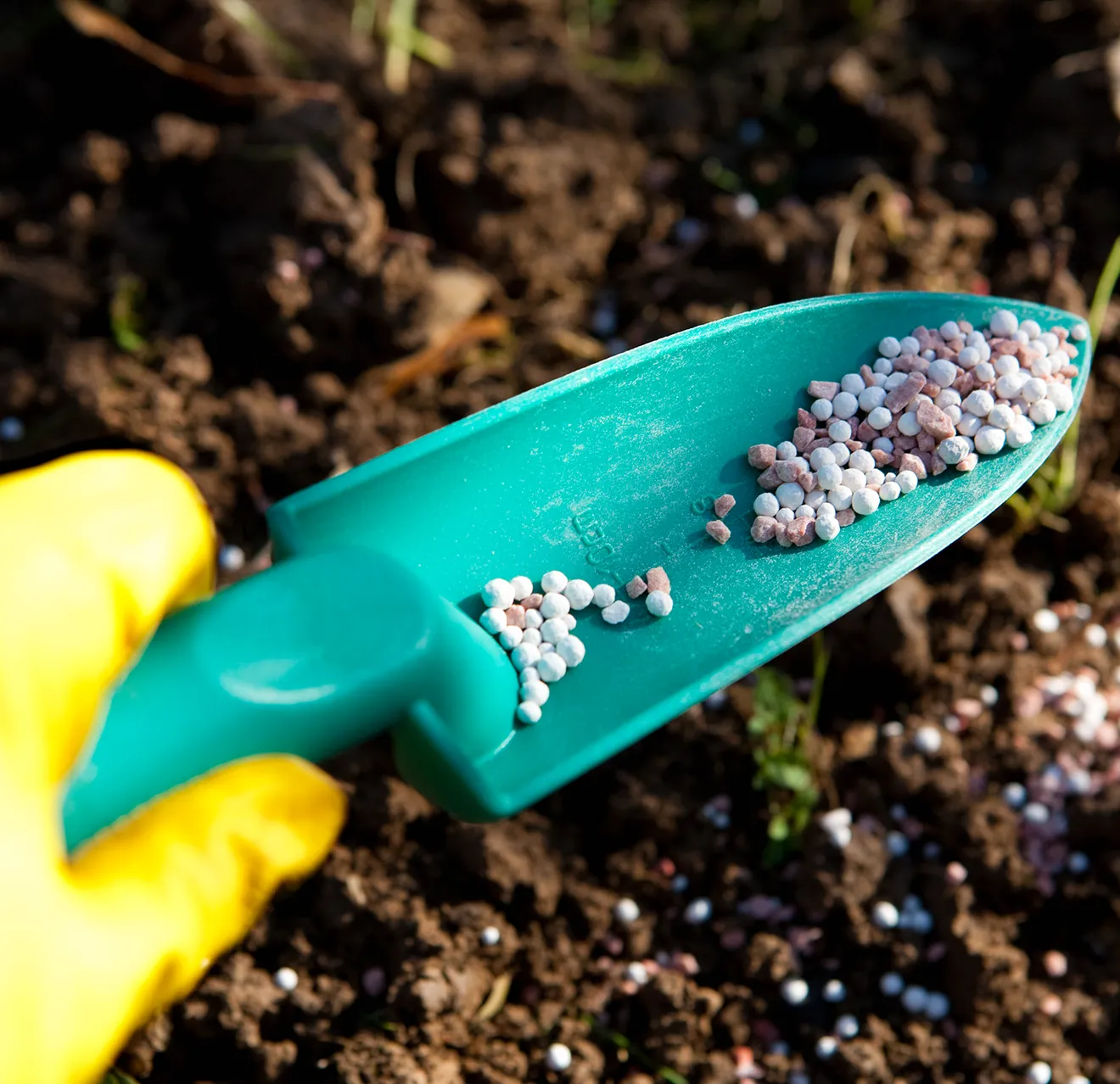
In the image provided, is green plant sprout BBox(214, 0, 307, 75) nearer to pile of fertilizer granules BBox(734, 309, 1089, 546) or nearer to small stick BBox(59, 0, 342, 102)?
small stick BBox(59, 0, 342, 102)

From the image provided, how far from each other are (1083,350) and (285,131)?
1.21 meters

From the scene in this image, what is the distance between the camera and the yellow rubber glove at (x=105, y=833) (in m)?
0.90

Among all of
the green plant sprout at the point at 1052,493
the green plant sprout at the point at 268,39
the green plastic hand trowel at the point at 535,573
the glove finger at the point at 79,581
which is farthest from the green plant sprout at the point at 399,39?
the green plant sprout at the point at 1052,493

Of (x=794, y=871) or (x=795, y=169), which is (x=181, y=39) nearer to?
(x=795, y=169)

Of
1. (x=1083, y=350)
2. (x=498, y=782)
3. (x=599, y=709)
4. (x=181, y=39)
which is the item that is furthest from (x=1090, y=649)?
(x=181, y=39)

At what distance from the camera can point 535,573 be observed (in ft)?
4.10

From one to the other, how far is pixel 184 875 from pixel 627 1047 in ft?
1.85

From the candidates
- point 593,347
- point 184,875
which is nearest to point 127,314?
point 593,347

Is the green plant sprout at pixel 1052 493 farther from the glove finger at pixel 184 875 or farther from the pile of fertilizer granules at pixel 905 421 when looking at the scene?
the glove finger at pixel 184 875

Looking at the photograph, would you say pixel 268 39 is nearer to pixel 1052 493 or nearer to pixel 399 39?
pixel 399 39

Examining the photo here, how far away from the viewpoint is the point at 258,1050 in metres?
1.21

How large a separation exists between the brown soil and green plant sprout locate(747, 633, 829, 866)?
3cm

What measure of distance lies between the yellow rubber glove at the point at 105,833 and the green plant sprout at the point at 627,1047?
41 cm

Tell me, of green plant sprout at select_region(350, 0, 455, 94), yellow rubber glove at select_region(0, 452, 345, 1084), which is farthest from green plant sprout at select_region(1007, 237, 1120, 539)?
green plant sprout at select_region(350, 0, 455, 94)
